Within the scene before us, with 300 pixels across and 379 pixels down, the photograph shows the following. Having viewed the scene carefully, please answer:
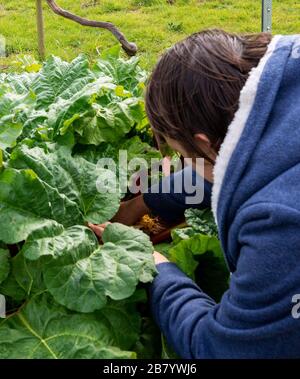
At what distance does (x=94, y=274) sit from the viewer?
155cm

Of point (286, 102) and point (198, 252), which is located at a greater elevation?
point (286, 102)

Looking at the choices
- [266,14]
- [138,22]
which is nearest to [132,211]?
[266,14]

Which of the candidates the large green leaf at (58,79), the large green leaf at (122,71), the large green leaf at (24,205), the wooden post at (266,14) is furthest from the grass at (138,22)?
the large green leaf at (24,205)

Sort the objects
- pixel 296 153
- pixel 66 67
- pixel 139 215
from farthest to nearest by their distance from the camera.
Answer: pixel 66 67 < pixel 139 215 < pixel 296 153

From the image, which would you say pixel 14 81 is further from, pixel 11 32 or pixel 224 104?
pixel 11 32

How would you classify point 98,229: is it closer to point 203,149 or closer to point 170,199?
point 170,199

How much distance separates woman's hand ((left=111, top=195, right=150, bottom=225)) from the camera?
2049mm

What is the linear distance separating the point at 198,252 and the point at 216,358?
41 centimetres

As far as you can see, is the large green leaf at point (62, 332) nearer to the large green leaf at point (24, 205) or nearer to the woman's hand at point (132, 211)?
the large green leaf at point (24, 205)

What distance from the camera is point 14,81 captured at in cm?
239

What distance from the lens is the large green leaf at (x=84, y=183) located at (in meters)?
1.70

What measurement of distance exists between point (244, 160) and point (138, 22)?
5788 millimetres
